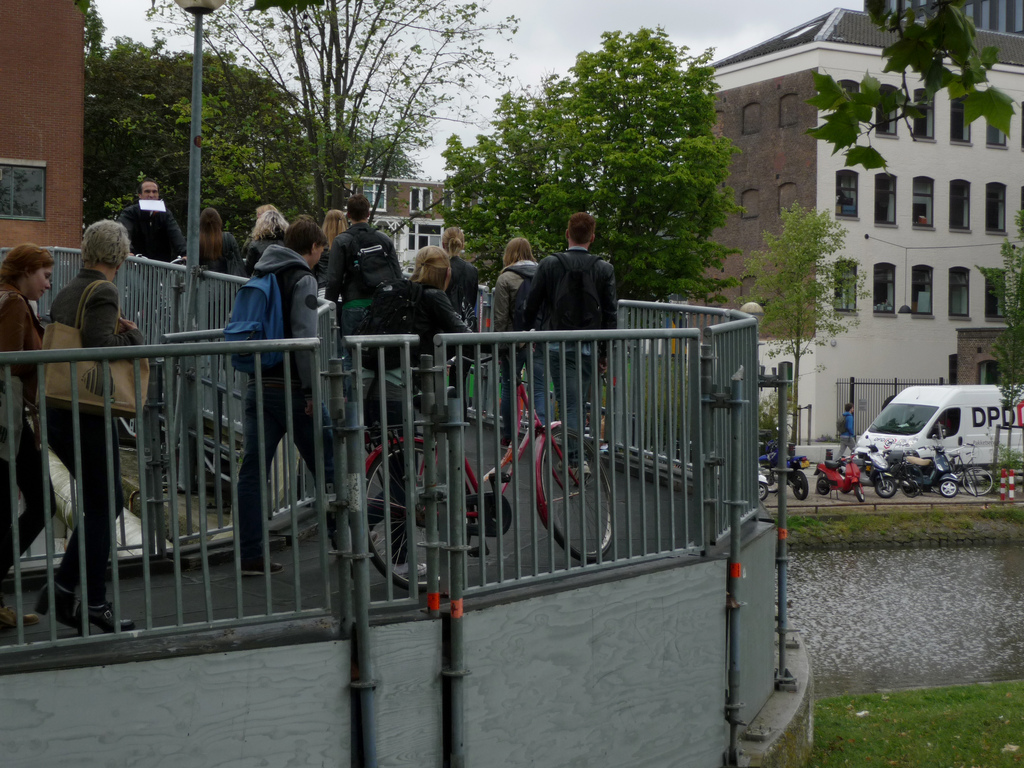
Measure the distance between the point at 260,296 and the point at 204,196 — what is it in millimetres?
23124

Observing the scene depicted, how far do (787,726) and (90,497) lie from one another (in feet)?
13.8

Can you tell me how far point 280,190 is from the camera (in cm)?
2359

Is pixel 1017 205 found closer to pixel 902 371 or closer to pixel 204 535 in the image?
pixel 902 371

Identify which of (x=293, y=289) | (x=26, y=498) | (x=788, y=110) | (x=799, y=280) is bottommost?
(x=26, y=498)

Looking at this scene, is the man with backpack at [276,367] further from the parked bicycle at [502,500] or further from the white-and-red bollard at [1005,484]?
the white-and-red bollard at [1005,484]

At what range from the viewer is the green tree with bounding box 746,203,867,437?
41.6 metres

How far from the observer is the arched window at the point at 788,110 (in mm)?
49500

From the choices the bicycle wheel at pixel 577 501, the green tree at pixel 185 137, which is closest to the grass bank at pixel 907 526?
the green tree at pixel 185 137

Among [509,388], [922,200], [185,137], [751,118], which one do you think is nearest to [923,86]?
[509,388]

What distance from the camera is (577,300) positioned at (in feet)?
24.6

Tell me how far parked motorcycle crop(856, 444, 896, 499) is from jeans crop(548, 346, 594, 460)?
27.6 metres

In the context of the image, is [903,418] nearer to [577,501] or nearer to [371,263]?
[371,263]

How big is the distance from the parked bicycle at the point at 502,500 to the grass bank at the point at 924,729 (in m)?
3.47

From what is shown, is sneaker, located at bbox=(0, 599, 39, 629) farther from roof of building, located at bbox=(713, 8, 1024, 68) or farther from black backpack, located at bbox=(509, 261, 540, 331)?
roof of building, located at bbox=(713, 8, 1024, 68)
